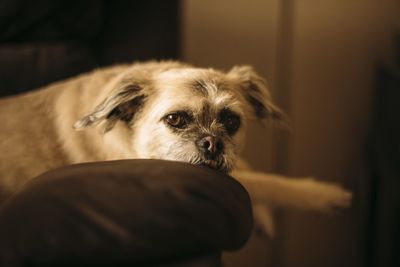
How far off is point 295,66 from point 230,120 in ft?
2.68

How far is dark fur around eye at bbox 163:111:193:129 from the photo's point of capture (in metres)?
1.09

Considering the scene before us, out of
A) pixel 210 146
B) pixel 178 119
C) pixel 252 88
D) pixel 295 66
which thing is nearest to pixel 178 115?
pixel 178 119

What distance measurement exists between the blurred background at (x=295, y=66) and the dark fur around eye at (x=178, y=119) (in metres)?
0.46

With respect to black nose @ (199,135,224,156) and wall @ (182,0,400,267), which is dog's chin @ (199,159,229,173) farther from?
wall @ (182,0,400,267)

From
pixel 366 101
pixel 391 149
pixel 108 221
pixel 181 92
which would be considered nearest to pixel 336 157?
pixel 366 101

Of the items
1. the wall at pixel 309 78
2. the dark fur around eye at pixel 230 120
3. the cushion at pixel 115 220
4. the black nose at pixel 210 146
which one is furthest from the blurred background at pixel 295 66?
the cushion at pixel 115 220

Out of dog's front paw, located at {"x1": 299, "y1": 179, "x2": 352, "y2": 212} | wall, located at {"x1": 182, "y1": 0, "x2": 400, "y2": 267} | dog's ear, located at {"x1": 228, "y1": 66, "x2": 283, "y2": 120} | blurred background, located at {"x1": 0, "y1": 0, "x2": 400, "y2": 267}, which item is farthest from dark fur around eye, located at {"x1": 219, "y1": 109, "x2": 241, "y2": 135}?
wall, located at {"x1": 182, "y1": 0, "x2": 400, "y2": 267}

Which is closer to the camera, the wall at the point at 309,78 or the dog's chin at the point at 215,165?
the dog's chin at the point at 215,165

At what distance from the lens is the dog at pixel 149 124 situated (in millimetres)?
1074

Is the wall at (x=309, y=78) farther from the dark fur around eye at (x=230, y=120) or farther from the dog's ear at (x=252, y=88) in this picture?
the dark fur around eye at (x=230, y=120)

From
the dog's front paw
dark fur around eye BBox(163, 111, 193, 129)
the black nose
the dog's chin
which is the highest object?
dark fur around eye BBox(163, 111, 193, 129)

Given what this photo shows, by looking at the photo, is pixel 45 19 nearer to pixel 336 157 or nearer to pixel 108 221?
pixel 108 221

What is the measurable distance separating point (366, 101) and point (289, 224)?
2.19 ft

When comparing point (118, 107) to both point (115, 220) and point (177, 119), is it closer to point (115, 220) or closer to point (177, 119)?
point (177, 119)
